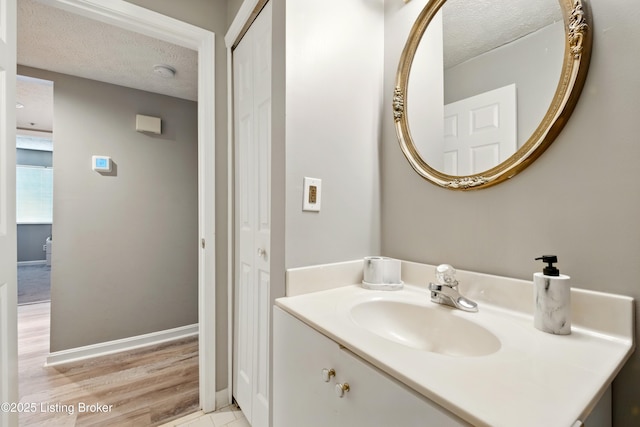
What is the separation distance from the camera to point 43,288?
4.01 meters

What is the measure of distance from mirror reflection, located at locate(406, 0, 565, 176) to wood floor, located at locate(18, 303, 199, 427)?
77.0 inches

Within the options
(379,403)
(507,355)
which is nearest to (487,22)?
(507,355)

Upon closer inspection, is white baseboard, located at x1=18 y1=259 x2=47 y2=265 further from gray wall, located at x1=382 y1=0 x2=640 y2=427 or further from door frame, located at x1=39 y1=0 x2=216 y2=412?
gray wall, located at x1=382 y1=0 x2=640 y2=427

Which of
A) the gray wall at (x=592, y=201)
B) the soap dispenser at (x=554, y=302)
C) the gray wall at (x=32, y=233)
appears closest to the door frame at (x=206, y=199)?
the gray wall at (x=592, y=201)

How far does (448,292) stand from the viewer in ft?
2.68

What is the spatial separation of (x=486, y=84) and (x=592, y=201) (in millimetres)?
471

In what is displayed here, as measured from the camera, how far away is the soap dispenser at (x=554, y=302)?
2.10 ft

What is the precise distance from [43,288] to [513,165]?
19.0 feet

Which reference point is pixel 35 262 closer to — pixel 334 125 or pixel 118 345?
pixel 118 345

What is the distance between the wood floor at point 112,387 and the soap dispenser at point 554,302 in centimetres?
182

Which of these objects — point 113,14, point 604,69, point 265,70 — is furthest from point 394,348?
point 113,14

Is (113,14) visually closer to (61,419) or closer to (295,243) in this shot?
(295,243)

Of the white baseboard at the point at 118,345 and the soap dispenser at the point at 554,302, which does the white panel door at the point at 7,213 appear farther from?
the soap dispenser at the point at 554,302

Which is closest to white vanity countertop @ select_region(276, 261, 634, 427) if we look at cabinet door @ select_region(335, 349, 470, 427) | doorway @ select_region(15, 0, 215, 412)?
cabinet door @ select_region(335, 349, 470, 427)
